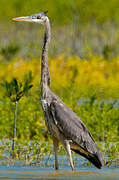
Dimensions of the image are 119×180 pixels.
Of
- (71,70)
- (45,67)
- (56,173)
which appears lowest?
(56,173)

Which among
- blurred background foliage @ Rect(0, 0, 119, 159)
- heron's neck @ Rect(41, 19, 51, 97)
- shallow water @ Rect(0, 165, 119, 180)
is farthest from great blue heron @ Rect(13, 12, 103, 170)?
blurred background foliage @ Rect(0, 0, 119, 159)

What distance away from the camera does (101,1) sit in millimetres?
38344

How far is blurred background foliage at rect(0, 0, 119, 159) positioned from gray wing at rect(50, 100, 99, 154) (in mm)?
618

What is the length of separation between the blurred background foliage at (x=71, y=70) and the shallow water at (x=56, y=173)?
1.61 feet

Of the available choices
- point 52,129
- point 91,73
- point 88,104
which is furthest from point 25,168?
point 91,73

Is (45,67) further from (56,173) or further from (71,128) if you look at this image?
(56,173)

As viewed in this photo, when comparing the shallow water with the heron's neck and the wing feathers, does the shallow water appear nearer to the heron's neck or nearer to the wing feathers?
the wing feathers

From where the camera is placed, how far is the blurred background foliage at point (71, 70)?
9.61m

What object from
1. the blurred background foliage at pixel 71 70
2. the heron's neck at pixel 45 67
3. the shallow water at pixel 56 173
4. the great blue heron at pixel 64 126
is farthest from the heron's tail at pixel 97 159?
the heron's neck at pixel 45 67

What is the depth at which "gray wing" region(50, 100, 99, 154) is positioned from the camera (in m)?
6.85

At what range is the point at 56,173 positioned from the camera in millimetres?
6938

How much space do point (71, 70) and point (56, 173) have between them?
46.1ft

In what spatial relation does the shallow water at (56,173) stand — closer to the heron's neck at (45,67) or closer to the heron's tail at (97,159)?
the heron's tail at (97,159)

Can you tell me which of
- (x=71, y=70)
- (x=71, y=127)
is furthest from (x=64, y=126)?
(x=71, y=70)
